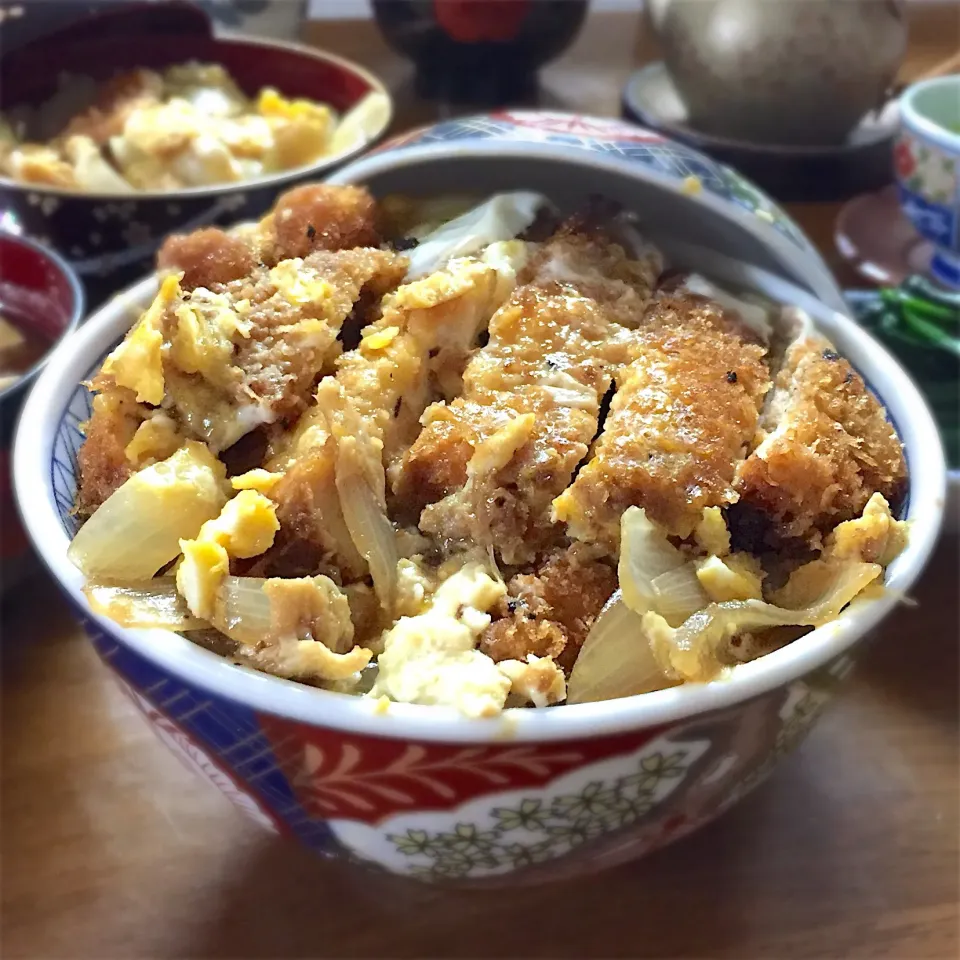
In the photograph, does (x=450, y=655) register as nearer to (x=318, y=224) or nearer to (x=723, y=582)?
(x=723, y=582)

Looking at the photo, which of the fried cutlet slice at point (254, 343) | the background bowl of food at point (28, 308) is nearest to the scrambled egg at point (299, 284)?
the fried cutlet slice at point (254, 343)

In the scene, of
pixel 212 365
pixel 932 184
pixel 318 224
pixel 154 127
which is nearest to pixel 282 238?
pixel 318 224

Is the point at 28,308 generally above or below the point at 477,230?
below

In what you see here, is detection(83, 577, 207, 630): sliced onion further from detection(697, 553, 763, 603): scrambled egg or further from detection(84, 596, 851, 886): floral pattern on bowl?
detection(697, 553, 763, 603): scrambled egg

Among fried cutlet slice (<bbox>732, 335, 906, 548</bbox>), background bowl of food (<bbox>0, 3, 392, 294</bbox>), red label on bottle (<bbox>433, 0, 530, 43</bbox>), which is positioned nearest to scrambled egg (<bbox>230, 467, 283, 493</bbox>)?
fried cutlet slice (<bbox>732, 335, 906, 548</bbox>)

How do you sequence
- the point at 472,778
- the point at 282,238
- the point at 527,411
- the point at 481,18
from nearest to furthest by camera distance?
the point at 472,778 → the point at 527,411 → the point at 282,238 → the point at 481,18

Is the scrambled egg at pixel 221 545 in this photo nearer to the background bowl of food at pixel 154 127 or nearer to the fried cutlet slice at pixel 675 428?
the fried cutlet slice at pixel 675 428
